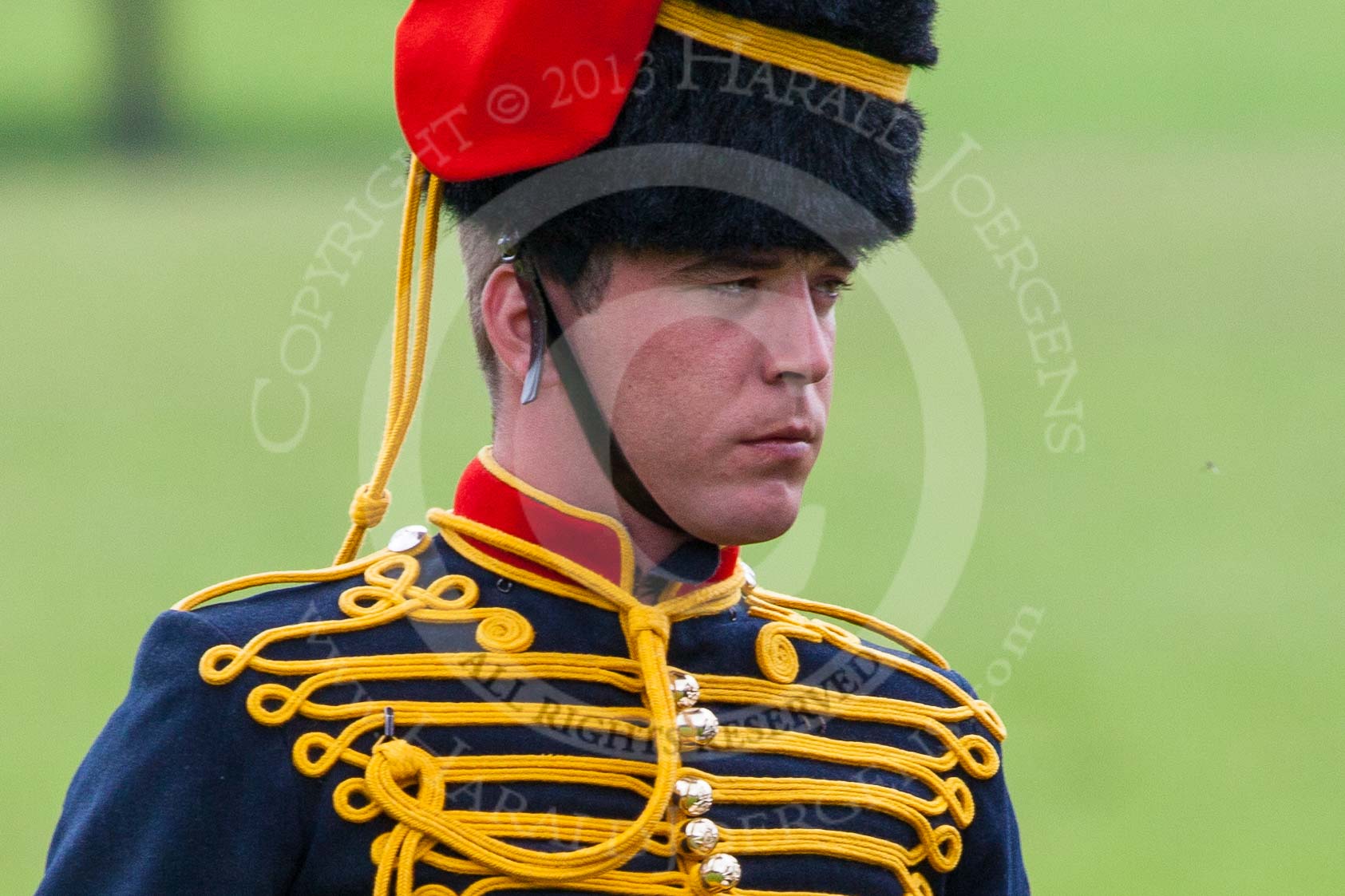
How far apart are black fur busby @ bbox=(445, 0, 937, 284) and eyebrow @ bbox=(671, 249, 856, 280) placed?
1 centimetres

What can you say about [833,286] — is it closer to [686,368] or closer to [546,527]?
[686,368]

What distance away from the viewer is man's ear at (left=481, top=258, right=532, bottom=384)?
7.87 feet

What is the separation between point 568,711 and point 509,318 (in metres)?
0.46

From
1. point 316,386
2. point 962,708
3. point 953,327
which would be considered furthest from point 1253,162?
point 962,708

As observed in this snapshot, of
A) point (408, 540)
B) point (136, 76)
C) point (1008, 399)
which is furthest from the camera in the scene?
point (136, 76)

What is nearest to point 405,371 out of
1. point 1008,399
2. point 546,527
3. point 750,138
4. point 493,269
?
point 493,269

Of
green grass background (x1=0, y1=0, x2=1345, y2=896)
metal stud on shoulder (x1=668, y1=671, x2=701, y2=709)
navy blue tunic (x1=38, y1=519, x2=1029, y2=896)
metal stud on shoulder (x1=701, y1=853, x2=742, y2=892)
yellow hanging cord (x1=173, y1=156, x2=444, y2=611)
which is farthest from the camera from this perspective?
green grass background (x1=0, y1=0, x2=1345, y2=896)

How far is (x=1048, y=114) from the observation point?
68.8 feet

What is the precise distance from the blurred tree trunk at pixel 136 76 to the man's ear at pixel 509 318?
20517 millimetres

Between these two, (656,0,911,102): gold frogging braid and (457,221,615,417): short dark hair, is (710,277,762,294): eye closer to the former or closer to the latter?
(457,221,615,417): short dark hair

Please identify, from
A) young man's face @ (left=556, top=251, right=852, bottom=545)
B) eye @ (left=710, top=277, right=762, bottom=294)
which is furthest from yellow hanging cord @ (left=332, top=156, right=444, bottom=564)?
eye @ (left=710, top=277, right=762, bottom=294)

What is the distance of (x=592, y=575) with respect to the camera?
7.69 feet

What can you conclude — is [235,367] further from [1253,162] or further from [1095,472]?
[1253,162]

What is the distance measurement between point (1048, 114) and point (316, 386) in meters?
10.2
